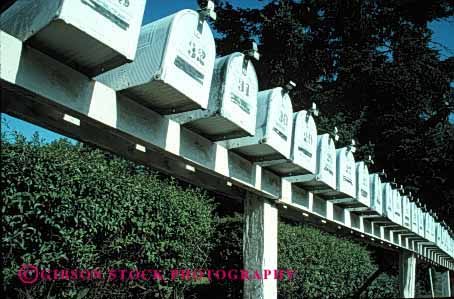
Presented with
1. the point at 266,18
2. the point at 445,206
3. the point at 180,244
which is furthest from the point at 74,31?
the point at 445,206

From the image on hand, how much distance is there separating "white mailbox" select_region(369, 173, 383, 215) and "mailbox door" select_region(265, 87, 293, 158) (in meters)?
1.88

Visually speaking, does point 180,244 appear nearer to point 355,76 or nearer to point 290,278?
point 290,278

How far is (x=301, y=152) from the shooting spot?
8.03ft

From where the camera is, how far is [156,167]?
199 centimetres

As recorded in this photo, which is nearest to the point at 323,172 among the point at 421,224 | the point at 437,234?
the point at 421,224

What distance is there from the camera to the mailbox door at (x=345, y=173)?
312cm

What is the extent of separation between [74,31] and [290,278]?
14.5ft

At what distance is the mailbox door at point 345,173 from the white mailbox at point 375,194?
0.63 meters

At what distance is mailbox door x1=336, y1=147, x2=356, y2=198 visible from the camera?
123 inches

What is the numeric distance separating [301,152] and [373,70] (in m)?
12.3

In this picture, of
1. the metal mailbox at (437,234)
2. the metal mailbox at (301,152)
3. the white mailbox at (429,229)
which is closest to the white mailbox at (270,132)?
the metal mailbox at (301,152)

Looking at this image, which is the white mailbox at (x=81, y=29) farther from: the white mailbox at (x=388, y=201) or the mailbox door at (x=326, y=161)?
the white mailbox at (x=388, y=201)

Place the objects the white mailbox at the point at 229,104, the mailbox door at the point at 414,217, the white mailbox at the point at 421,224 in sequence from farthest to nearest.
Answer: the white mailbox at the point at 421,224
the mailbox door at the point at 414,217
the white mailbox at the point at 229,104

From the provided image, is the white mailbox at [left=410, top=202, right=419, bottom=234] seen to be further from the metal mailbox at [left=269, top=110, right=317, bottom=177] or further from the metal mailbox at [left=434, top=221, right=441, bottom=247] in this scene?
the metal mailbox at [left=269, top=110, right=317, bottom=177]
